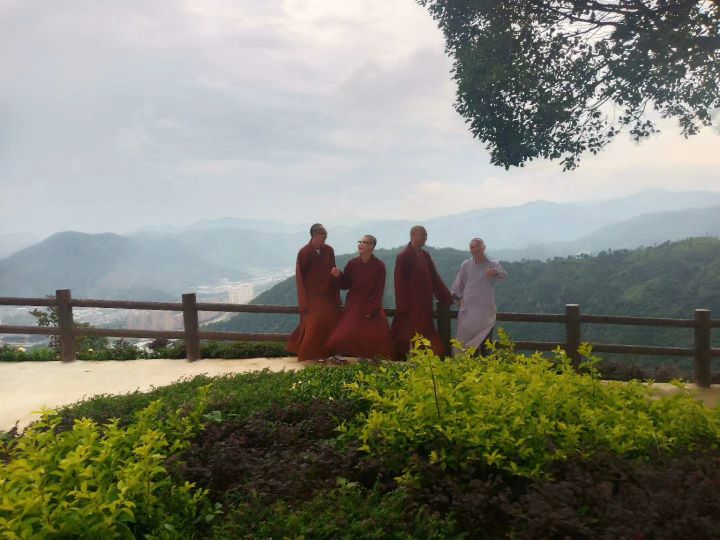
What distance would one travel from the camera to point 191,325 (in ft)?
30.7

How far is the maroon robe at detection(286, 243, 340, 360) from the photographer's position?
823cm

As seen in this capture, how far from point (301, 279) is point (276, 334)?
1.28m

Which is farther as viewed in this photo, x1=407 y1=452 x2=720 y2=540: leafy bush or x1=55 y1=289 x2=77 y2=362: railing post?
x1=55 y1=289 x2=77 y2=362: railing post

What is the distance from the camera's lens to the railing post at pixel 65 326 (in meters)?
10.0

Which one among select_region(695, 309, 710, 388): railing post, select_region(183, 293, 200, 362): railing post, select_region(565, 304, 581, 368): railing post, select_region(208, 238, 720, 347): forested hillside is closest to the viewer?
select_region(695, 309, 710, 388): railing post

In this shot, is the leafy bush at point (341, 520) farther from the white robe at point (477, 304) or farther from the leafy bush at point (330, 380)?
the white robe at point (477, 304)

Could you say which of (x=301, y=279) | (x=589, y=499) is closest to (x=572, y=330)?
(x=301, y=279)

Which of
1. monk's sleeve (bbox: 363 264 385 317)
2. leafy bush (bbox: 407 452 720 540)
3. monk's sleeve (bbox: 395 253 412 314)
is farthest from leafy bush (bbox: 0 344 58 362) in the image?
leafy bush (bbox: 407 452 720 540)

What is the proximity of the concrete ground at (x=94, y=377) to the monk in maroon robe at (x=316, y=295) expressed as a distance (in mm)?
312

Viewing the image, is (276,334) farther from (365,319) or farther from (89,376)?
(89,376)

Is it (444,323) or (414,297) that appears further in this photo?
(444,323)

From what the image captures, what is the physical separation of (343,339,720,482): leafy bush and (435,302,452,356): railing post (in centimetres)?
444

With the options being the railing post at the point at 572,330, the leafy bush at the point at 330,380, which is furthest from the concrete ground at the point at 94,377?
the leafy bush at the point at 330,380

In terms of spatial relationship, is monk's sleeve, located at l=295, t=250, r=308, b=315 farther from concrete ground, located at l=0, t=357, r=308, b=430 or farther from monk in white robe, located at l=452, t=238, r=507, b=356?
monk in white robe, located at l=452, t=238, r=507, b=356
